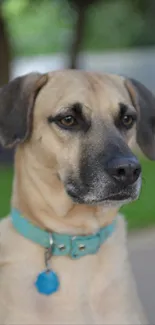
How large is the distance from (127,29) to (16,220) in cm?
1780

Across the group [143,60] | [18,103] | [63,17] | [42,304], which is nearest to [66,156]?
[18,103]

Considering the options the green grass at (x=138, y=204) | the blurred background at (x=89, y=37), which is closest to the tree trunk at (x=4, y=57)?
the blurred background at (x=89, y=37)

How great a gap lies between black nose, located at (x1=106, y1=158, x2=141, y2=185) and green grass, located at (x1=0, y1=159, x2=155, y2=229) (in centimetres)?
382

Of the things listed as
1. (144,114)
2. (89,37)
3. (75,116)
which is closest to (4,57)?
(89,37)

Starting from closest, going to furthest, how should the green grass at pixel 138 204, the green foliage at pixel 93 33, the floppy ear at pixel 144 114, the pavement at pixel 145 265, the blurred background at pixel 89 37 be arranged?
the floppy ear at pixel 144 114 < the pavement at pixel 145 265 < the green grass at pixel 138 204 < the blurred background at pixel 89 37 < the green foliage at pixel 93 33

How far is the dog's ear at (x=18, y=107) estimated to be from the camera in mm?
2859

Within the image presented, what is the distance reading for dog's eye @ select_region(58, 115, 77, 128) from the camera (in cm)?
285

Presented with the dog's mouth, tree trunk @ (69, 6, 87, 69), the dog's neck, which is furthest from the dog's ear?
tree trunk @ (69, 6, 87, 69)

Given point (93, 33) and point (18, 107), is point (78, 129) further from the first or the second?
point (93, 33)

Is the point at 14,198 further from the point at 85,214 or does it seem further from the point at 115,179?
the point at 115,179

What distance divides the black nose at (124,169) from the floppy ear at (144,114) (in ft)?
1.48

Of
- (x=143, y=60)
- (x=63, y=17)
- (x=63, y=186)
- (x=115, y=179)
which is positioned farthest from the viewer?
(x=143, y=60)

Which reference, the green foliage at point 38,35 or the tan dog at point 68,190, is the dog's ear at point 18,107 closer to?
the tan dog at point 68,190

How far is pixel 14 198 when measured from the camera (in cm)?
298
